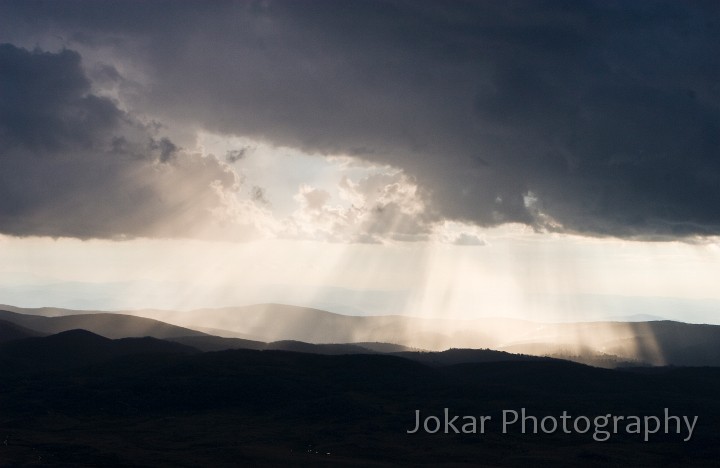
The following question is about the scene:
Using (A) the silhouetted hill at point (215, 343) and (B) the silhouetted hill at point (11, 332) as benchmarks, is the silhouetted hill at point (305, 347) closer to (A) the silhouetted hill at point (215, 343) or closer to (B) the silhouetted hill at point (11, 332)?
(A) the silhouetted hill at point (215, 343)

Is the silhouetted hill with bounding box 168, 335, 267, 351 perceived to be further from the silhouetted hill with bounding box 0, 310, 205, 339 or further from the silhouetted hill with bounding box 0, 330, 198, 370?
the silhouetted hill with bounding box 0, 310, 205, 339

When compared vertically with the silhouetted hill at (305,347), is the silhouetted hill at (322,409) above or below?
below

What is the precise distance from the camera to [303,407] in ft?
264

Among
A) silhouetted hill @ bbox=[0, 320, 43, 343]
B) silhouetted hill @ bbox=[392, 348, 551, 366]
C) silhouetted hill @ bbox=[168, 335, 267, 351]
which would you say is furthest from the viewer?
silhouetted hill @ bbox=[168, 335, 267, 351]

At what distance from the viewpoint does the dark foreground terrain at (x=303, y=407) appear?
190ft

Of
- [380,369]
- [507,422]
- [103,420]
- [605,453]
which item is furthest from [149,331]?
[605,453]

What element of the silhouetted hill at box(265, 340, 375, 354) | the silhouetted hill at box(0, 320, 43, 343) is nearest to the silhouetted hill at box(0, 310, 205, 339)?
the silhouetted hill at box(265, 340, 375, 354)

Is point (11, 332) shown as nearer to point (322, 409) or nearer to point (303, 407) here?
point (303, 407)

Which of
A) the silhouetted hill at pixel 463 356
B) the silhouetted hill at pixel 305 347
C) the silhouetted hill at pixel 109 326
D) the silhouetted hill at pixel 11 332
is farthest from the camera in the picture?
the silhouetted hill at pixel 109 326

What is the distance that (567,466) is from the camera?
2120 inches

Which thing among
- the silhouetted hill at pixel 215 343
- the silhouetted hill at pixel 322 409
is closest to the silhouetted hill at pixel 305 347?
the silhouetted hill at pixel 215 343

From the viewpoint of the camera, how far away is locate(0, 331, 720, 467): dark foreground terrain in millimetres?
57906

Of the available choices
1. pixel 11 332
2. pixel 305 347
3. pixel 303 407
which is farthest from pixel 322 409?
pixel 11 332

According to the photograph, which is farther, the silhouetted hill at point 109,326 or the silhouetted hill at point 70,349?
the silhouetted hill at point 109,326
